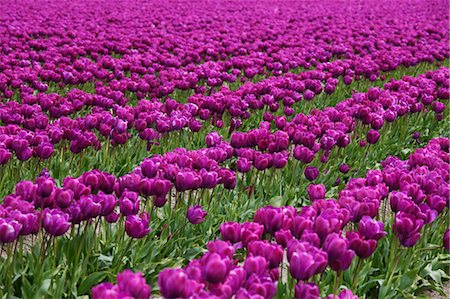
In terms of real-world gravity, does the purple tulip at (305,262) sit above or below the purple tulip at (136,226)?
above

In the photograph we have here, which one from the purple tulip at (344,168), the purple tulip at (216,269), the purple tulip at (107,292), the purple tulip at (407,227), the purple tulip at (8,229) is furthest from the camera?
the purple tulip at (344,168)

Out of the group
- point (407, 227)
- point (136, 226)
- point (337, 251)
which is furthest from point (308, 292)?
point (136, 226)

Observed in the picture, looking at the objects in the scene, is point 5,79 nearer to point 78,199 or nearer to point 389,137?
point 78,199

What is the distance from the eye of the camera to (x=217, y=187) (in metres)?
4.38

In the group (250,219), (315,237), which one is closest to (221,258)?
(315,237)

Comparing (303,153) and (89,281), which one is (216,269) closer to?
(89,281)

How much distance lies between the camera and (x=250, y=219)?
431cm

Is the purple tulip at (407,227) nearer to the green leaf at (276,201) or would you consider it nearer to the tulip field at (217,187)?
the tulip field at (217,187)

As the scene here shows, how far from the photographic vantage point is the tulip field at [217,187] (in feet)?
8.34

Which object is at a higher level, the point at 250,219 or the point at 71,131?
the point at 71,131

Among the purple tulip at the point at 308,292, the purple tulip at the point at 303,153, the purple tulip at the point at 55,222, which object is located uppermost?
the purple tulip at the point at 308,292

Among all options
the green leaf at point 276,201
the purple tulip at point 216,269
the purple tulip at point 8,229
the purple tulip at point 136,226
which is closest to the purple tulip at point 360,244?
the purple tulip at point 216,269

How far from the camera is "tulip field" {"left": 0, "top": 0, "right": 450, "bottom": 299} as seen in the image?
2543 mm

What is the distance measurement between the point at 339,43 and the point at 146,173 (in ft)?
30.8
